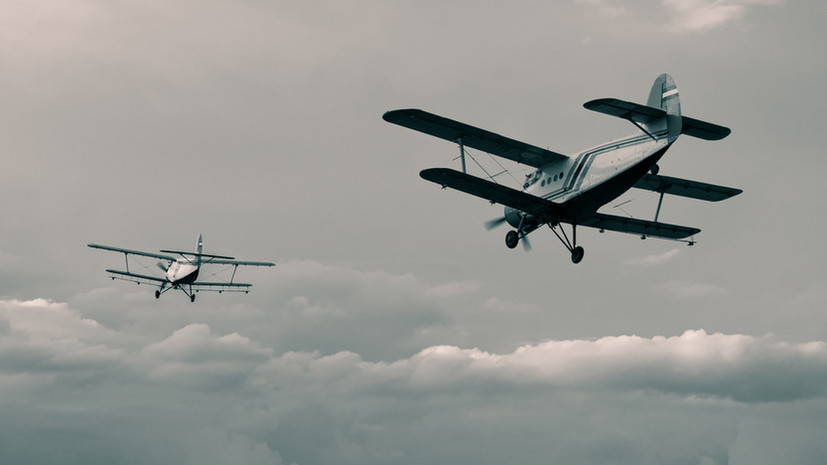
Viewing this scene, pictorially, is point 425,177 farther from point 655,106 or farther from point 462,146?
point 655,106

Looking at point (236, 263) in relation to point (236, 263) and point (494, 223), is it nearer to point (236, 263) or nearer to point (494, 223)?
point (236, 263)

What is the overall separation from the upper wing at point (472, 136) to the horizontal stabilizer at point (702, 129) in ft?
14.9

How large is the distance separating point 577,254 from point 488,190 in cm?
489

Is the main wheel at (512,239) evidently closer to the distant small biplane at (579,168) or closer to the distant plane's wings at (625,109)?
the distant small biplane at (579,168)

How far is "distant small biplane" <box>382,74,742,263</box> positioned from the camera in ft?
99.7

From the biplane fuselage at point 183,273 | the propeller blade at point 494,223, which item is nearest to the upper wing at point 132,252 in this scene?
the biplane fuselage at point 183,273

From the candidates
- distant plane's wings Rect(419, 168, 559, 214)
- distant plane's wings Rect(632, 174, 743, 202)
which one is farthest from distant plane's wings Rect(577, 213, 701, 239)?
distant plane's wings Rect(419, 168, 559, 214)

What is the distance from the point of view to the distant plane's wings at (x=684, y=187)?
3728 centimetres

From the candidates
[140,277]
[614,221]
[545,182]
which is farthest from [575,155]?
[140,277]

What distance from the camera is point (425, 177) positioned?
29.8 m

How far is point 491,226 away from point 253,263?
1432 inches

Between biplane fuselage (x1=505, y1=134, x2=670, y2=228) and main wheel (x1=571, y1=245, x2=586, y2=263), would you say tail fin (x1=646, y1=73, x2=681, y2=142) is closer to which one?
biplane fuselage (x1=505, y1=134, x2=670, y2=228)

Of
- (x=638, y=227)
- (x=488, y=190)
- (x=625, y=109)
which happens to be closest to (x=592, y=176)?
(x=625, y=109)

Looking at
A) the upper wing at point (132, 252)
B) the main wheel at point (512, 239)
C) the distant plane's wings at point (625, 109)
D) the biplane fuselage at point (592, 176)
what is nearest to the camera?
the distant plane's wings at point (625, 109)
